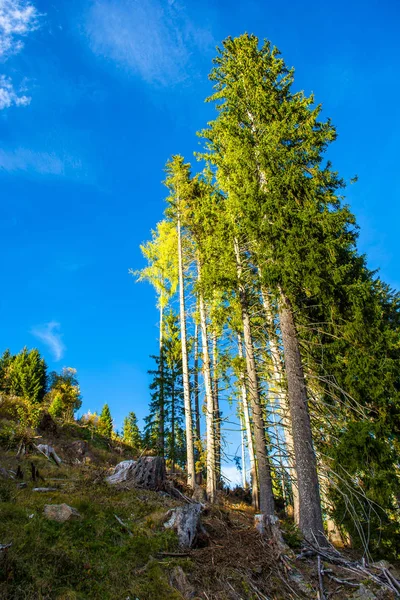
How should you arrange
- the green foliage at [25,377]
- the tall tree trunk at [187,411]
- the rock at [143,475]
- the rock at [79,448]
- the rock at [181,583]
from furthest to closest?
the green foliage at [25,377] → the rock at [79,448] → the tall tree trunk at [187,411] → the rock at [143,475] → the rock at [181,583]

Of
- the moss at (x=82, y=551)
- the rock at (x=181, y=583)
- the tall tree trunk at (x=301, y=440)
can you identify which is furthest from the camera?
the tall tree trunk at (x=301, y=440)

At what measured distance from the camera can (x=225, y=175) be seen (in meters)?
11.0

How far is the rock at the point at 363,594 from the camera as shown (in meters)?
3.96

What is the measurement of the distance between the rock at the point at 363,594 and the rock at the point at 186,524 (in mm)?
2112

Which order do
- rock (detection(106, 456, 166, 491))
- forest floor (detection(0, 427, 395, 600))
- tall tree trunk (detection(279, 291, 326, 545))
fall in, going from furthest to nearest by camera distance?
rock (detection(106, 456, 166, 491))
tall tree trunk (detection(279, 291, 326, 545))
forest floor (detection(0, 427, 395, 600))

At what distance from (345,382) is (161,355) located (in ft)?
40.1

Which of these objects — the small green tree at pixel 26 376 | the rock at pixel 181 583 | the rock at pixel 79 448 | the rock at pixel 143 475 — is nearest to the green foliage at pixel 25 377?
the small green tree at pixel 26 376

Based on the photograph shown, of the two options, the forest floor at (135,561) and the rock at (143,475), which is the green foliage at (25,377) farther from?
the forest floor at (135,561)

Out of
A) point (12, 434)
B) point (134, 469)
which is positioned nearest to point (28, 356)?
point (12, 434)

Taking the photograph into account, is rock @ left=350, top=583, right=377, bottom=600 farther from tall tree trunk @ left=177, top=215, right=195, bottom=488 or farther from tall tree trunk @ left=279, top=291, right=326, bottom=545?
tall tree trunk @ left=177, top=215, right=195, bottom=488

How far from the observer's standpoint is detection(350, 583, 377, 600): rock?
3.96m

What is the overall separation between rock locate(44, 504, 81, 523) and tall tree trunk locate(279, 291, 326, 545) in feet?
12.8

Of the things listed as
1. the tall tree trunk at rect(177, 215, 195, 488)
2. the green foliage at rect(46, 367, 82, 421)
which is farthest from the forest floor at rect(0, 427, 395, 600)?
the green foliage at rect(46, 367, 82, 421)

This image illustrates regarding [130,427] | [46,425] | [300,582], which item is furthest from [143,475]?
[130,427]
